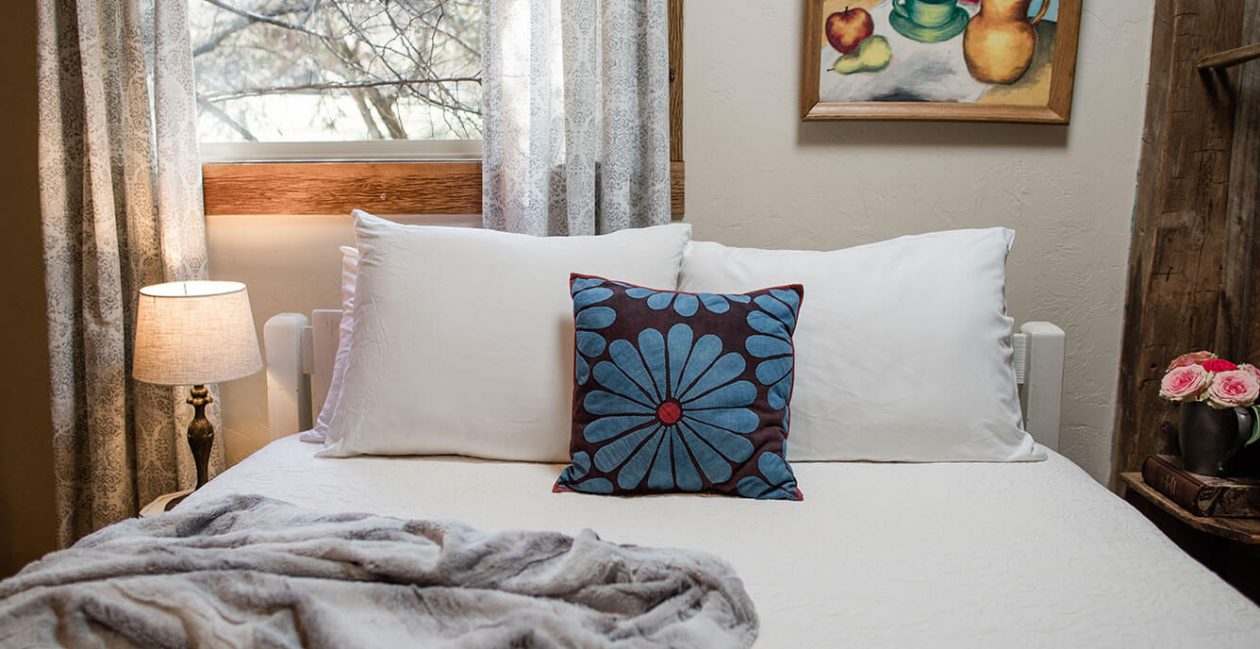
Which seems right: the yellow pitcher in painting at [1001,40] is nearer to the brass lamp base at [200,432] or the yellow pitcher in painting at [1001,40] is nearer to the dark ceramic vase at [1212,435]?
the dark ceramic vase at [1212,435]

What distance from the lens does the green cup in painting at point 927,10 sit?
6.44 ft

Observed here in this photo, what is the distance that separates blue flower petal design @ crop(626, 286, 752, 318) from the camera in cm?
147

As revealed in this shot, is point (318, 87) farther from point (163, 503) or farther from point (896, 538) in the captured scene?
point (896, 538)

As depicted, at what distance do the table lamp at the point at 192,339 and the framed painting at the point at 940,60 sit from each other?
52.6 inches

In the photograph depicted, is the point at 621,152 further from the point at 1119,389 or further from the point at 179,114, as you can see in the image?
the point at 1119,389

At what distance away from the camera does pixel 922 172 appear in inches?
81.4

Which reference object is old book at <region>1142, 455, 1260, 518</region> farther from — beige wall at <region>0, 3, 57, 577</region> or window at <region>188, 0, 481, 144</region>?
beige wall at <region>0, 3, 57, 577</region>

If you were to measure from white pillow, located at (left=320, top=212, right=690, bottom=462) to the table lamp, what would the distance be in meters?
0.37

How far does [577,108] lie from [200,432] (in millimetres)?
1087

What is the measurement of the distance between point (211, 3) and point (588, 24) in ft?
3.25

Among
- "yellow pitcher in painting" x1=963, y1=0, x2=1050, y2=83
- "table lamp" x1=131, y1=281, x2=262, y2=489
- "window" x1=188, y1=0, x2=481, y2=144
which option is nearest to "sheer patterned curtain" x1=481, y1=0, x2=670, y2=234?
"window" x1=188, y1=0, x2=481, y2=144

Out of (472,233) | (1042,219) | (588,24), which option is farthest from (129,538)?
(1042,219)

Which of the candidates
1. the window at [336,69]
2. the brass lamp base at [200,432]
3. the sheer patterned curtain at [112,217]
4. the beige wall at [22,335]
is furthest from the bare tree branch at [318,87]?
→ the brass lamp base at [200,432]

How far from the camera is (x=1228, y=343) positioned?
1.95 metres
